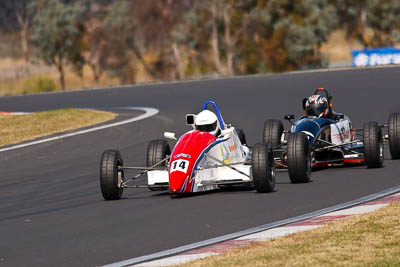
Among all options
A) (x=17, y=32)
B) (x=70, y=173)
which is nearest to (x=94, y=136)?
(x=70, y=173)

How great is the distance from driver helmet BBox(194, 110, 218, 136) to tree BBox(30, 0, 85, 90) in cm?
6291

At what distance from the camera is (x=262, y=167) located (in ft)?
36.7

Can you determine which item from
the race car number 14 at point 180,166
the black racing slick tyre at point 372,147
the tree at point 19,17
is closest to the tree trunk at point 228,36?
the tree at point 19,17

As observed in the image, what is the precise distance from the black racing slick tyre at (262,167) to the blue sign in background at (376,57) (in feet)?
124

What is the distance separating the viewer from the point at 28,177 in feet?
49.4

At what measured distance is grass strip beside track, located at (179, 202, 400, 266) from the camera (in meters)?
7.17

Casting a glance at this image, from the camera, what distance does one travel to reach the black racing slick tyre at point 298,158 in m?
12.0

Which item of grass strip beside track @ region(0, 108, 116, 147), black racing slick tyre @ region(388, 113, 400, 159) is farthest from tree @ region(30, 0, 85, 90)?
black racing slick tyre @ region(388, 113, 400, 159)

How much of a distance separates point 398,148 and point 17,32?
322 ft

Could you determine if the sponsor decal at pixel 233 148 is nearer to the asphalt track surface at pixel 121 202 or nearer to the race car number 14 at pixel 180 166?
the asphalt track surface at pixel 121 202

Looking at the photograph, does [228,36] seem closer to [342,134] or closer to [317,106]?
[317,106]

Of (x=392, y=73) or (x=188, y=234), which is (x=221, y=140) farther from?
(x=392, y=73)

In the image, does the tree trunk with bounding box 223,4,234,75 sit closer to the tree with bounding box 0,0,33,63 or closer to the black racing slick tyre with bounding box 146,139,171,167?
the tree with bounding box 0,0,33,63

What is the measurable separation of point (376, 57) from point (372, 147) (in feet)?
122
